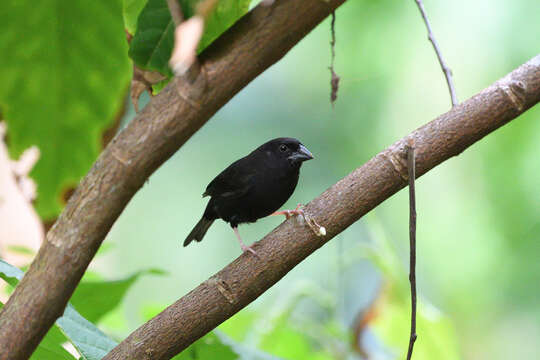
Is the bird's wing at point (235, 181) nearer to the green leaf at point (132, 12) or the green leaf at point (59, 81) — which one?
the green leaf at point (59, 81)

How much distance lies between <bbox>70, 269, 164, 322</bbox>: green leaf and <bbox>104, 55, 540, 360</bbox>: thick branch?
27.5 inches

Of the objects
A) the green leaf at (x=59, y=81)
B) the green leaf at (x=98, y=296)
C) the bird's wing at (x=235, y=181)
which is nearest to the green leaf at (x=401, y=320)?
the bird's wing at (x=235, y=181)

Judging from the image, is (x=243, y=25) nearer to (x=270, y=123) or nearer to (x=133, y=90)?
(x=133, y=90)

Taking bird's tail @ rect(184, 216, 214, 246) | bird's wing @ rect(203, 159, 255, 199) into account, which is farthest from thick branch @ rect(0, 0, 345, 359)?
bird's tail @ rect(184, 216, 214, 246)

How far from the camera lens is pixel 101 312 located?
7.18 feet

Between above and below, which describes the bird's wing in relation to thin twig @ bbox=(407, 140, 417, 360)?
above

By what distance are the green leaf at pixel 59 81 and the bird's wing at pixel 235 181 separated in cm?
80

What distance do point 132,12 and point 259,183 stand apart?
1.53 metres

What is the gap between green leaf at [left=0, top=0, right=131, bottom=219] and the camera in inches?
79.2

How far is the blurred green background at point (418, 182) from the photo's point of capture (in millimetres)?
9461

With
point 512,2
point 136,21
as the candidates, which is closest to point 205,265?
point 512,2

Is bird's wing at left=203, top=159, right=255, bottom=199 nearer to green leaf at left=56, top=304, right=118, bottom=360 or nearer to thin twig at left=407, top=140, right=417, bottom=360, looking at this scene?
green leaf at left=56, top=304, right=118, bottom=360

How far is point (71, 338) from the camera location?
65.4 inches

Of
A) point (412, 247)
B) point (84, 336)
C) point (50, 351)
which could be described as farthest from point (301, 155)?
point (412, 247)
